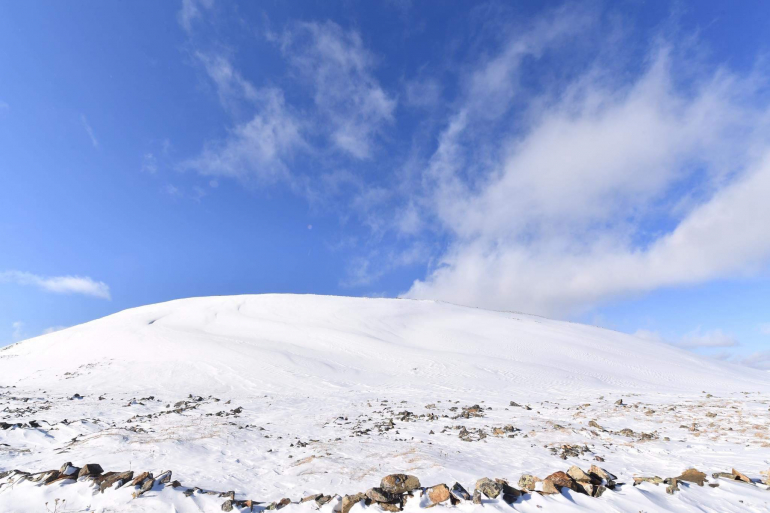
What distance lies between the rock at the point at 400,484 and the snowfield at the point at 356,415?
0.64 metres

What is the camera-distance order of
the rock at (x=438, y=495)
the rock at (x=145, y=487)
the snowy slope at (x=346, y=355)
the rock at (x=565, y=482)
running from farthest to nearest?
the snowy slope at (x=346, y=355)
the rock at (x=145, y=487)
the rock at (x=565, y=482)
the rock at (x=438, y=495)

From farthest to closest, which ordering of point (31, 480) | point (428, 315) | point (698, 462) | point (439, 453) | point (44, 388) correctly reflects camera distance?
point (428, 315) → point (44, 388) → point (439, 453) → point (698, 462) → point (31, 480)

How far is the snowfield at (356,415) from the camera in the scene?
6.33 meters

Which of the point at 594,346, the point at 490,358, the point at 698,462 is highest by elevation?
the point at 594,346

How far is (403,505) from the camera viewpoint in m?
5.61

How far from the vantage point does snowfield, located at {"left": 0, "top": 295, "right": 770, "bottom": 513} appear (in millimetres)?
6332

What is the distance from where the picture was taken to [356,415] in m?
15.0

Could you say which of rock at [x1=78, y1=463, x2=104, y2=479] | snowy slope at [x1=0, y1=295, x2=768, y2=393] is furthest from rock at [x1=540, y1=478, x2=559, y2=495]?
snowy slope at [x1=0, y1=295, x2=768, y2=393]

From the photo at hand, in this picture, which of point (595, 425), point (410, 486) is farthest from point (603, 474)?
point (595, 425)

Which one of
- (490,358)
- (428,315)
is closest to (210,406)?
(490,358)

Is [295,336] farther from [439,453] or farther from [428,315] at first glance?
[439,453]

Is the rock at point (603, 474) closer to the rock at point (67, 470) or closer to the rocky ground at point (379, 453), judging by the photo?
the rocky ground at point (379, 453)

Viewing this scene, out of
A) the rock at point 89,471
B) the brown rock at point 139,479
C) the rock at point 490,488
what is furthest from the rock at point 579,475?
the rock at point 89,471

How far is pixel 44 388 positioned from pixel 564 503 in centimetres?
2916
